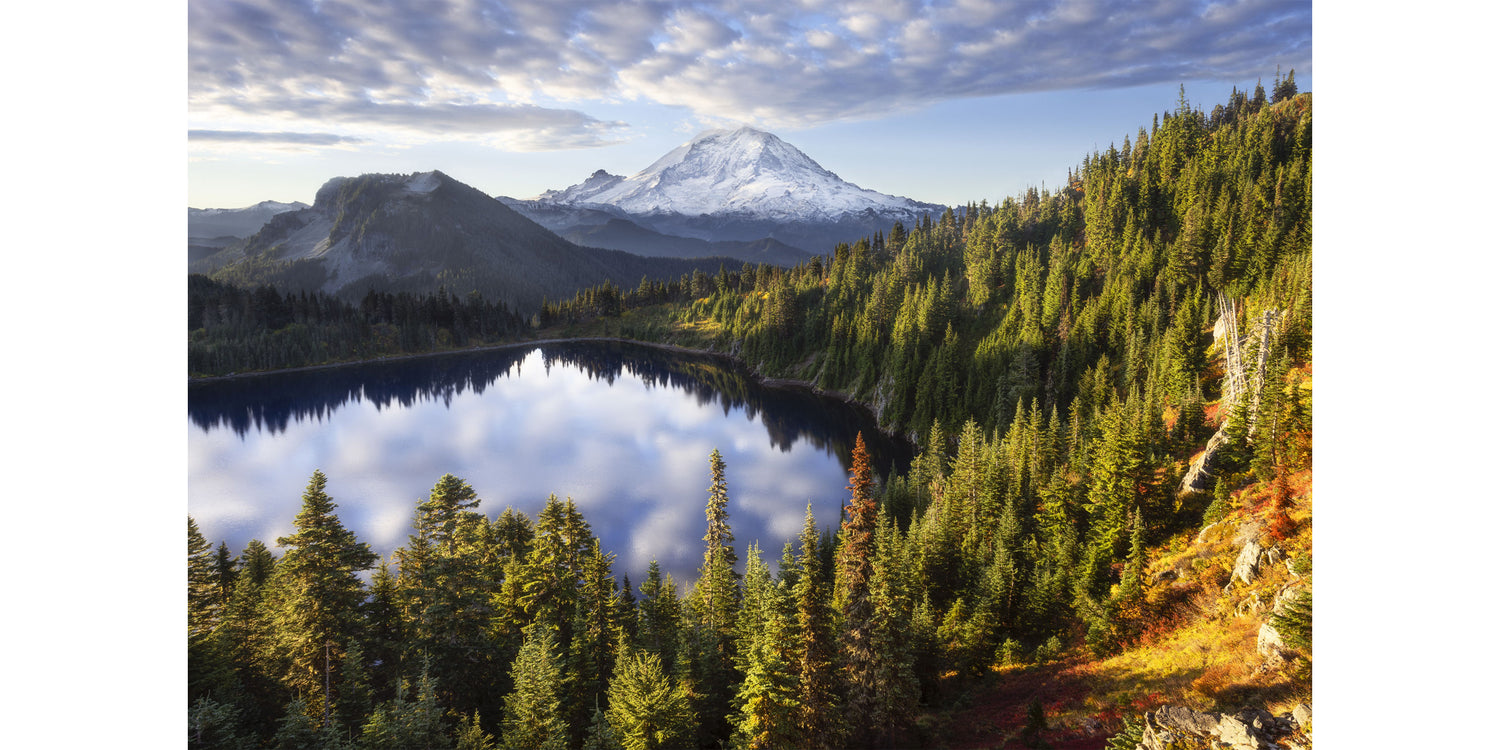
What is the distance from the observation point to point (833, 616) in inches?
661

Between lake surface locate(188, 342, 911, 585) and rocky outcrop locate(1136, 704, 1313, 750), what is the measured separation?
34.0 m

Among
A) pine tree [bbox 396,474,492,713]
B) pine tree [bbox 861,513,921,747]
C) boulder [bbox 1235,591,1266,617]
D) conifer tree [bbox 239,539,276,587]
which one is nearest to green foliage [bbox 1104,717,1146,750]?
pine tree [bbox 861,513,921,747]

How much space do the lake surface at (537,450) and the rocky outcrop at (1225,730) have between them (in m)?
34.0

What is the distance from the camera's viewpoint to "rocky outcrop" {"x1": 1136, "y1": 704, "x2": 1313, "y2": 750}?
31.2 feet

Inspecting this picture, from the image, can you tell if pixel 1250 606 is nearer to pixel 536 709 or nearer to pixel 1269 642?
pixel 1269 642

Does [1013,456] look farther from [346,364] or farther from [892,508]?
[346,364]

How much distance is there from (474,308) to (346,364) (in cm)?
4420

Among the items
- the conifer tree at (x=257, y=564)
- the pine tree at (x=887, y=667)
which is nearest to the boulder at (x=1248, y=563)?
the pine tree at (x=887, y=667)

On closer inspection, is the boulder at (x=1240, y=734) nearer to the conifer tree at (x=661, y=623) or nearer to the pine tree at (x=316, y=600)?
the conifer tree at (x=661, y=623)

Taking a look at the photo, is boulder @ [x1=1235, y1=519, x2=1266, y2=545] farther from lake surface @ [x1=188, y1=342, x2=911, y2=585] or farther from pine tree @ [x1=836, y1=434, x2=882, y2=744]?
lake surface @ [x1=188, y1=342, x2=911, y2=585]

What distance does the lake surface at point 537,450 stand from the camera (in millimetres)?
51031

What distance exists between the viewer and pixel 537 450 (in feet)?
247

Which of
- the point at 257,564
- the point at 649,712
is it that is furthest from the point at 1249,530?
the point at 257,564
